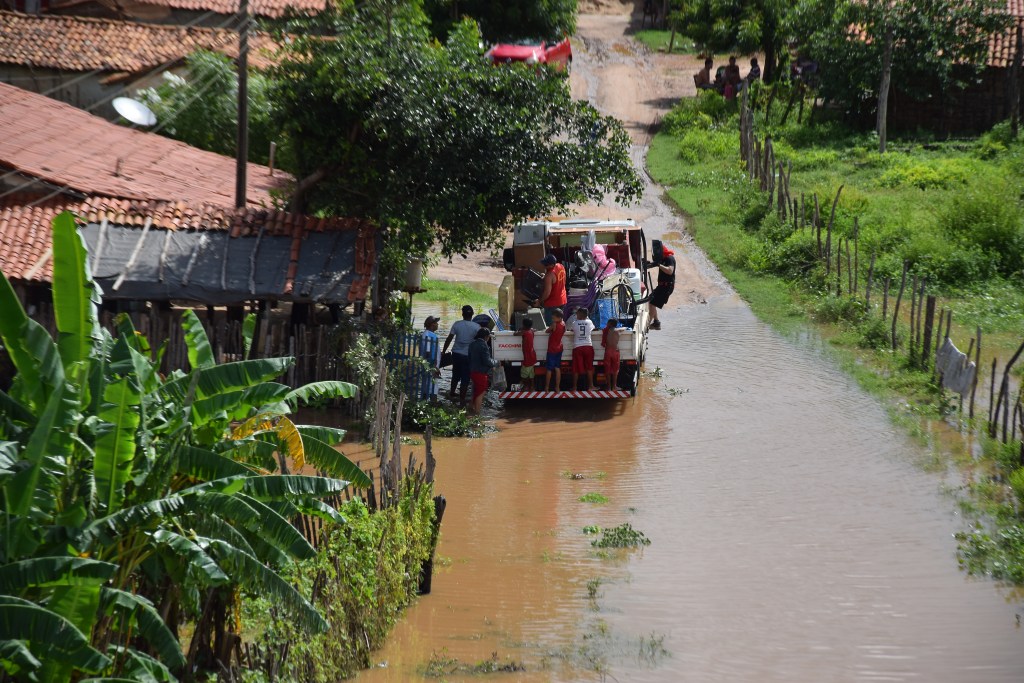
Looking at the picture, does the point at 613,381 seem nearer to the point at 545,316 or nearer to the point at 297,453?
the point at 545,316

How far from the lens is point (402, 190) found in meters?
16.3

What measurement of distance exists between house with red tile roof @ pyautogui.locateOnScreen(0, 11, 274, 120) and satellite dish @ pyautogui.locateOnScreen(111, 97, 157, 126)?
3463mm

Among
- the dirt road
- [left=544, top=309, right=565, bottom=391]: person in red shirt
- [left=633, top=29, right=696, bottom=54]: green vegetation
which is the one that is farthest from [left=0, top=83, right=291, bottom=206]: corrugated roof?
[left=633, top=29, right=696, bottom=54]: green vegetation

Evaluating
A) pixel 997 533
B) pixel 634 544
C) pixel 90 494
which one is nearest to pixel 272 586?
pixel 90 494

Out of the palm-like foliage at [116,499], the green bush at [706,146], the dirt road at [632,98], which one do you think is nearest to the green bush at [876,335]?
the dirt road at [632,98]

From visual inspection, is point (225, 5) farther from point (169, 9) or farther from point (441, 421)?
point (441, 421)

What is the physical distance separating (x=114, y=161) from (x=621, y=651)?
1392 cm

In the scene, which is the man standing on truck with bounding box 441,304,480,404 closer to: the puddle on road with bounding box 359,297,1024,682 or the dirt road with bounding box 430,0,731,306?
the puddle on road with bounding box 359,297,1024,682

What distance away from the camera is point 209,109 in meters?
25.0

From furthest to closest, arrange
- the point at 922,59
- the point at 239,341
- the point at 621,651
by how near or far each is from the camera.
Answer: the point at 922,59, the point at 239,341, the point at 621,651

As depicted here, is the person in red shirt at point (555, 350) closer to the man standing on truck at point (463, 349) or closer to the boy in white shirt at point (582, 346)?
the boy in white shirt at point (582, 346)

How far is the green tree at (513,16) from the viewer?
108 ft

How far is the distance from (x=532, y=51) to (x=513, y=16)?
2.65 m

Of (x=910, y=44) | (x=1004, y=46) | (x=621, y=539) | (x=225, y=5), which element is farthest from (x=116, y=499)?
(x=1004, y=46)
